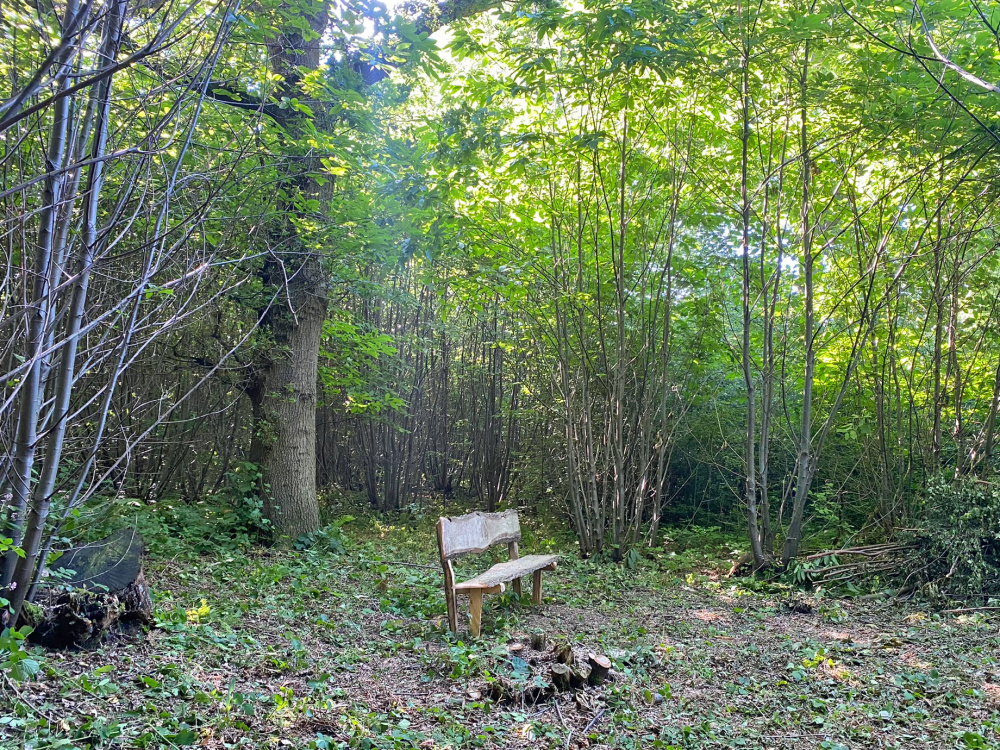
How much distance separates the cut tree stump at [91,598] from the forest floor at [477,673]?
0.12 meters

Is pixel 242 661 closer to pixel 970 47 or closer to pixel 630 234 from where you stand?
pixel 630 234

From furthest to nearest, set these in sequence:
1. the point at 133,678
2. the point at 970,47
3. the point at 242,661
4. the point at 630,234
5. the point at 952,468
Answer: the point at 630,234, the point at 952,468, the point at 970,47, the point at 242,661, the point at 133,678

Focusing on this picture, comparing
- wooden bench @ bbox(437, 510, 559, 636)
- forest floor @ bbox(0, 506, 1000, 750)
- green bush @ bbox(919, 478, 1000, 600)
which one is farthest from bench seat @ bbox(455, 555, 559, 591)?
green bush @ bbox(919, 478, 1000, 600)

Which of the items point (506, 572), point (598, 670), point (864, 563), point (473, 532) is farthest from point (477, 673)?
point (864, 563)

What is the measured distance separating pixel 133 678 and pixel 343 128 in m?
5.24

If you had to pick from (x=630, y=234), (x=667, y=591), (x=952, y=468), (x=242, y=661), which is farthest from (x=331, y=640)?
(x=952, y=468)

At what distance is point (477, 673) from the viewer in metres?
3.29

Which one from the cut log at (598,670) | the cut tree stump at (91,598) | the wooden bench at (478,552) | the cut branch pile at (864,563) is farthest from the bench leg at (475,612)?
the cut branch pile at (864,563)

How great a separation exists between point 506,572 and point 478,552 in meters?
0.39

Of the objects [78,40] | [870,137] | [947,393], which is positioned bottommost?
[947,393]

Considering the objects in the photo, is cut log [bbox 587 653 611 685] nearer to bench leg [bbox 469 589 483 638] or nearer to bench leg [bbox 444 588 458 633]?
bench leg [bbox 469 589 483 638]

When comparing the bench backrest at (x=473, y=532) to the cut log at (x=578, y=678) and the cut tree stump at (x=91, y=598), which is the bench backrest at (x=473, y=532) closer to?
the cut log at (x=578, y=678)

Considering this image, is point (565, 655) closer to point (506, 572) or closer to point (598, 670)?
point (598, 670)

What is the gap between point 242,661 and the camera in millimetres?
3086
